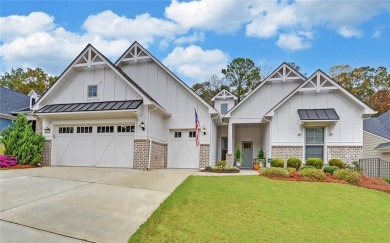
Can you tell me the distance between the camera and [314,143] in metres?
15.5

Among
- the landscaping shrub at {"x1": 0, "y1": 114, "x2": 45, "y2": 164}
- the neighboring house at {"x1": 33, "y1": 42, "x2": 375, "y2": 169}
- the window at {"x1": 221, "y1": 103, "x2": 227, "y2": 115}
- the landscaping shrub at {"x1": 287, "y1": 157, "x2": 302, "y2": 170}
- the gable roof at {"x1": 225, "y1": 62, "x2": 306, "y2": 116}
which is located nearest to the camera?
the landscaping shrub at {"x1": 287, "y1": 157, "x2": 302, "y2": 170}

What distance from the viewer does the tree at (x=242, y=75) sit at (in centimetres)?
3603

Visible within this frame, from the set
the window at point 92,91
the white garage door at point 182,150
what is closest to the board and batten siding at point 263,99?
the white garage door at point 182,150

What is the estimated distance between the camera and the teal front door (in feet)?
67.7

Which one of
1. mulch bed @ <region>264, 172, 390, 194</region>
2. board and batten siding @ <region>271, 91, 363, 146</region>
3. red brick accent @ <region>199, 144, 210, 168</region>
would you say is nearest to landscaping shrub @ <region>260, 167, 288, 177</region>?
mulch bed @ <region>264, 172, 390, 194</region>

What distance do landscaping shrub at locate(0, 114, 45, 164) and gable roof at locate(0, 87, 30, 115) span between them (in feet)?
23.2

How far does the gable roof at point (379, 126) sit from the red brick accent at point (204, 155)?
484 inches

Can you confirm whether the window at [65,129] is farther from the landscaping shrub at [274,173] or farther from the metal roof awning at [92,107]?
the landscaping shrub at [274,173]

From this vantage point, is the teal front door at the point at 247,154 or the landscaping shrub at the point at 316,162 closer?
the landscaping shrub at the point at 316,162

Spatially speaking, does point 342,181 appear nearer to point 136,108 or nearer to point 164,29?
point 136,108

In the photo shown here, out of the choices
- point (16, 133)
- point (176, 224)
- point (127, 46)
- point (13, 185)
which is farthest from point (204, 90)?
point (176, 224)

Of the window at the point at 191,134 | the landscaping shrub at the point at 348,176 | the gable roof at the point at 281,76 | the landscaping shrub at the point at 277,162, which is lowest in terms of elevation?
the landscaping shrub at the point at 348,176

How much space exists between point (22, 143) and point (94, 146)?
405cm

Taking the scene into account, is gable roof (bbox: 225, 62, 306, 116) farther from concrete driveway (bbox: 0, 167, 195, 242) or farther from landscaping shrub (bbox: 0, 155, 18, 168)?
landscaping shrub (bbox: 0, 155, 18, 168)
